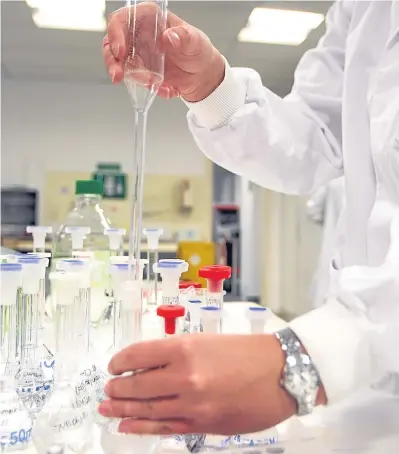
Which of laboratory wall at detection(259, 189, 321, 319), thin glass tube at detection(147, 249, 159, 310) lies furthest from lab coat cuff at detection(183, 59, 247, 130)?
laboratory wall at detection(259, 189, 321, 319)

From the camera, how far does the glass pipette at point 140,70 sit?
56 cm

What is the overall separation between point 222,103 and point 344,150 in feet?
0.62

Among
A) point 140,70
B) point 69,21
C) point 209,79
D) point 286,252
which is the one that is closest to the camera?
point 140,70

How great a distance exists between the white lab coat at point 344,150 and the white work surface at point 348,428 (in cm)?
10

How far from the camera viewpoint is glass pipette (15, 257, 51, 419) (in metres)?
0.51

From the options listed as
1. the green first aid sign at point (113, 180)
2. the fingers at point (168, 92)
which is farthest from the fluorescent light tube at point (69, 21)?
the fingers at point (168, 92)

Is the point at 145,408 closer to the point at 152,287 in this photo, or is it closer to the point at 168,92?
the point at 152,287

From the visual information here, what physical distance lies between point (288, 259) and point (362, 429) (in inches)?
147

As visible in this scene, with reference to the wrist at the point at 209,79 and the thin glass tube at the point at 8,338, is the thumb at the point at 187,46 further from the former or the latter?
the thin glass tube at the point at 8,338

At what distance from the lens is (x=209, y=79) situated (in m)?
0.68

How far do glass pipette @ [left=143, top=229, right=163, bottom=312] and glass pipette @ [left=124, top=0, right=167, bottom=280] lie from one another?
0.05 metres

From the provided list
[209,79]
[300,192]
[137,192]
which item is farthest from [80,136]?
[137,192]

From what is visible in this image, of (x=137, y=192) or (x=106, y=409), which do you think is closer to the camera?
(x=106, y=409)

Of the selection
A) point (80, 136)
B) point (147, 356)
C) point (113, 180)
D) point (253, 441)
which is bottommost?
point (253, 441)
